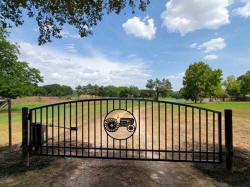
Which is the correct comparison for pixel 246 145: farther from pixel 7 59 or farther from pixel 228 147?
pixel 7 59

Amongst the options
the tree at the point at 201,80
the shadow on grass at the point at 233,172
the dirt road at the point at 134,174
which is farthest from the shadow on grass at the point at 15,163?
the tree at the point at 201,80

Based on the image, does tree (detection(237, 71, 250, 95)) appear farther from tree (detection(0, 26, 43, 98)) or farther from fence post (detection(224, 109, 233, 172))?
tree (detection(0, 26, 43, 98))

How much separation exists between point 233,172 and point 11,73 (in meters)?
22.6

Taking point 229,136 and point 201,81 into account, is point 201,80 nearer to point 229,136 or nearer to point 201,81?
point 201,81

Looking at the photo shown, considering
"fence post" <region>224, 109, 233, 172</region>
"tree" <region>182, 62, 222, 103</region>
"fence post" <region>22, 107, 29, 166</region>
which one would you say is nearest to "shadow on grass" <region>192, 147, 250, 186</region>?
"fence post" <region>224, 109, 233, 172</region>

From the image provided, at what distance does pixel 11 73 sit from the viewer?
1766cm

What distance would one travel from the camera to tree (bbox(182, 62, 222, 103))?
36.2 meters

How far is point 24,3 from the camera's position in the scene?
461 centimetres

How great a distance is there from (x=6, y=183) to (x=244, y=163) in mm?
5304

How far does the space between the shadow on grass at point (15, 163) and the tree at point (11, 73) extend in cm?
1558

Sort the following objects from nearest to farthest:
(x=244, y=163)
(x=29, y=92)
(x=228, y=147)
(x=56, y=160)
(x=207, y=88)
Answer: (x=228, y=147) → (x=244, y=163) → (x=56, y=160) → (x=29, y=92) → (x=207, y=88)

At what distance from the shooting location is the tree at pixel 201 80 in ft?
119

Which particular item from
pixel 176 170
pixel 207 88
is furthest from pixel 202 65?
pixel 176 170

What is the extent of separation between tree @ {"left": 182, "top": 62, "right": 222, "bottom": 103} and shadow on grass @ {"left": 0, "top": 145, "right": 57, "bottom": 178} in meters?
38.4
